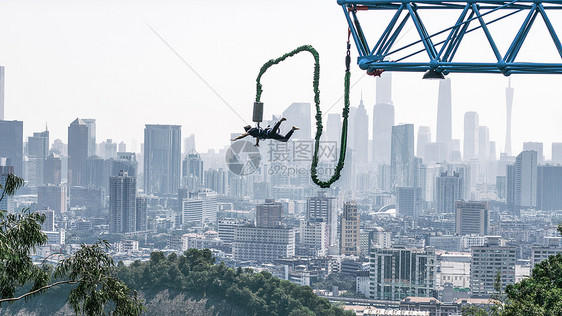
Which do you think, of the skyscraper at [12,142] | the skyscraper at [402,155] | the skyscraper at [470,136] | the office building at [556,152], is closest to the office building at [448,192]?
the skyscraper at [402,155]

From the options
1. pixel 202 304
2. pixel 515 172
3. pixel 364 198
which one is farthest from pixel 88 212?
pixel 202 304

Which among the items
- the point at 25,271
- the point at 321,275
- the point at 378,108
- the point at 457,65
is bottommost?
the point at 321,275

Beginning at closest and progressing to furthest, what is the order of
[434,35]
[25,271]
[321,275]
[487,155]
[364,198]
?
[434,35] → [25,271] → [321,275] → [364,198] → [487,155]

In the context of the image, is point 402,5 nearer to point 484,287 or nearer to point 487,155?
point 484,287

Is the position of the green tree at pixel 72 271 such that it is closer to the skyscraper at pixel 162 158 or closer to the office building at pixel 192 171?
the office building at pixel 192 171

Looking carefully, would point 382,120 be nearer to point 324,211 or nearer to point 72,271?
point 324,211

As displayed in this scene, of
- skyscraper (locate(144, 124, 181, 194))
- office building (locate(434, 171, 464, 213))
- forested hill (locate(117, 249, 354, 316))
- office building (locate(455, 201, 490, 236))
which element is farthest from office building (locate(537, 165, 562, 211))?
forested hill (locate(117, 249, 354, 316))
